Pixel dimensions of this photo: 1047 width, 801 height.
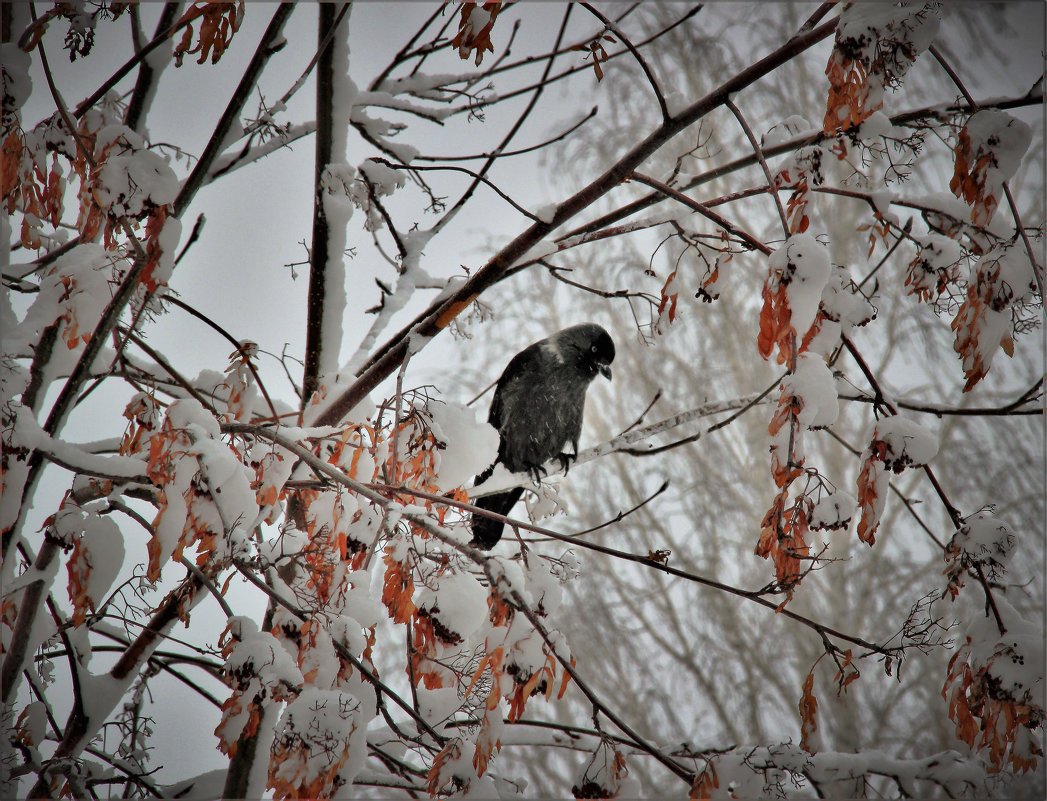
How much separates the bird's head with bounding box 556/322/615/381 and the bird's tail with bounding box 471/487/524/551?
2.43 ft

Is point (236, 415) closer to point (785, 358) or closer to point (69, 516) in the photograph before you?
point (69, 516)

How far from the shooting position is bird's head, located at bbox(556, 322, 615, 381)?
342 cm

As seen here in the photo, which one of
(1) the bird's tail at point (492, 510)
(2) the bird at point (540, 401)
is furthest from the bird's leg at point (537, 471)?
(1) the bird's tail at point (492, 510)

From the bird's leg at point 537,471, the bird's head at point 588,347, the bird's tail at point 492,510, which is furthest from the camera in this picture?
the bird's head at point 588,347

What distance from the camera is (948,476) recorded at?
5.21 metres

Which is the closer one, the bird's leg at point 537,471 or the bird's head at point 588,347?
the bird's leg at point 537,471

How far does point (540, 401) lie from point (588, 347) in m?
0.39

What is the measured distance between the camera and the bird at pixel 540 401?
129 inches

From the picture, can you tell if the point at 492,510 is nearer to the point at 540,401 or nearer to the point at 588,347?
the point at 540,401

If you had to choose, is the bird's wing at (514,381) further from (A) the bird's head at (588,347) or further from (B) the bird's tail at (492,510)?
(B) the bird's tail at (492,510)

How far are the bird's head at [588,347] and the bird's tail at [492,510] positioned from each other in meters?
0.74

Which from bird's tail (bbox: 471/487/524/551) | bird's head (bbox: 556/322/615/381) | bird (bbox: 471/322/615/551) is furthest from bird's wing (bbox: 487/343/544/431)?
bird's tail (bbox: 471/487/524/551)

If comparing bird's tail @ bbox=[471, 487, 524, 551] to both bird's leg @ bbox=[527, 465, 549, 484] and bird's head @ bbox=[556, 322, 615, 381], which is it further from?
bird's head @ bbox=[556, 322, 615, 381]

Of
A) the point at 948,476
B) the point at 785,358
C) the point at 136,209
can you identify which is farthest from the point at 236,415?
the point at 948,476
